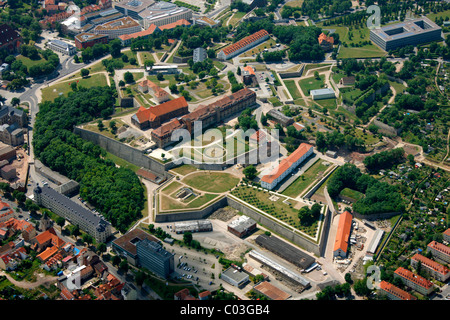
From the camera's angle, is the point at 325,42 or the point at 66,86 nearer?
the point at 66,86

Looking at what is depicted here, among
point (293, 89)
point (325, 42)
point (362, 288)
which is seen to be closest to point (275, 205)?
point (362, 288)

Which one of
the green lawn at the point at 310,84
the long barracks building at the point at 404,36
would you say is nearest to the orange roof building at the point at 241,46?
the green lawn at the point at 310,84

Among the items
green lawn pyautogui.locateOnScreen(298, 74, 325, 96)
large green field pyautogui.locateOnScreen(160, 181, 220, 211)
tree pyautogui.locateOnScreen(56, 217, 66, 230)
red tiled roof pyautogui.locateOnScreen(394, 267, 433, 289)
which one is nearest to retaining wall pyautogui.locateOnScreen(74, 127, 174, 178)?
large green field pyautogui.locateOnScreen(160, 181, 220, 211)

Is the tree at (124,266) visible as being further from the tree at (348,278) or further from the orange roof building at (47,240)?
the tree at (348,278)

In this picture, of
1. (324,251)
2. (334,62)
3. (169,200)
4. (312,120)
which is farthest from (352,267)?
(334,62)

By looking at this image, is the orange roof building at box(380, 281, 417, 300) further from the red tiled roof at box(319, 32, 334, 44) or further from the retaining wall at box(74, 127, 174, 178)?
the red tiled roof at box(319, 32, 334, 44)

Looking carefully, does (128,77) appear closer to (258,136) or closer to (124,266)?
(258,136)
